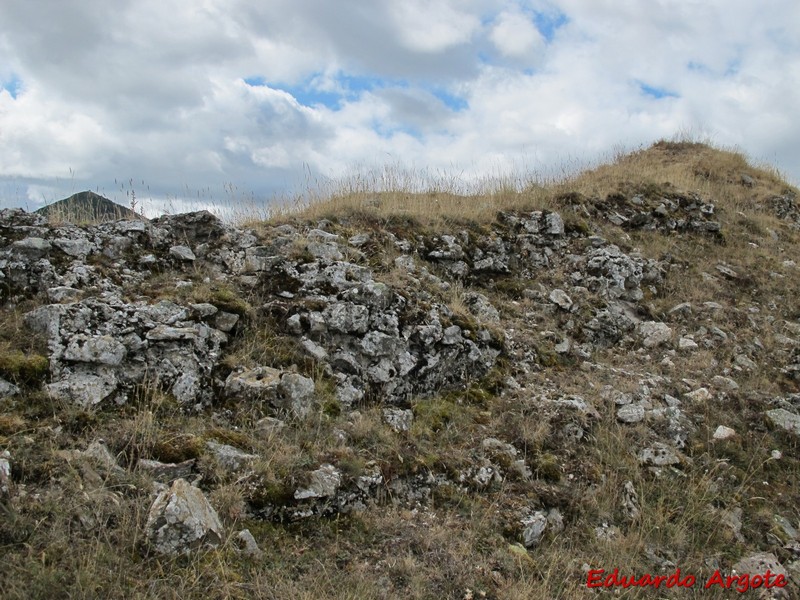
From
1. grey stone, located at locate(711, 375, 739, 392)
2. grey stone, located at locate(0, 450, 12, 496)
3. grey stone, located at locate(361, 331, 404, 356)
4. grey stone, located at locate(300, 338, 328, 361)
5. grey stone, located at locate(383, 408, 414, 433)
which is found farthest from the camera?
grey stone, located at locate(711, 375, 739, 392)

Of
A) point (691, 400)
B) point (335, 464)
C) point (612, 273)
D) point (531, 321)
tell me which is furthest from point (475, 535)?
point (612, 273)

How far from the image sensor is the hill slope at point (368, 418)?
4035 mm

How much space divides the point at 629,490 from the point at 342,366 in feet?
12.0

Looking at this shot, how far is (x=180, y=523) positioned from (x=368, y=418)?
246cm

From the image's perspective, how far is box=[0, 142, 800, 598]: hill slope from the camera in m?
4.04

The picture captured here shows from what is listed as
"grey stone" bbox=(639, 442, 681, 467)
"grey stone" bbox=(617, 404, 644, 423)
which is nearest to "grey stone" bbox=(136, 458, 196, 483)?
"grey stone" bbox=(639, 442, 681, 467)

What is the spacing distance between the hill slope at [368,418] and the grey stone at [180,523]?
0.06 ft

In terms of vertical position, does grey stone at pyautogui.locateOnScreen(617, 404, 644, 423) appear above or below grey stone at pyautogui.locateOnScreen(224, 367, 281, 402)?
below

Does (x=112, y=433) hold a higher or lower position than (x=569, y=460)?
higher

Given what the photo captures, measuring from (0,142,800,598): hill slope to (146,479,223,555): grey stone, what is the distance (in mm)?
19

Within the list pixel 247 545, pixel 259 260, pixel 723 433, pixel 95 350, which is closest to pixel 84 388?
pixel 95 350

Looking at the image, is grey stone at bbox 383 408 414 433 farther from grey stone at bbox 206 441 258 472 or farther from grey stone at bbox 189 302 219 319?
grey stone at bbox 189 302 219 319

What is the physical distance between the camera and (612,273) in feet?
34.5

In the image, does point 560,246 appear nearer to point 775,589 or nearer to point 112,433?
point 775,589
